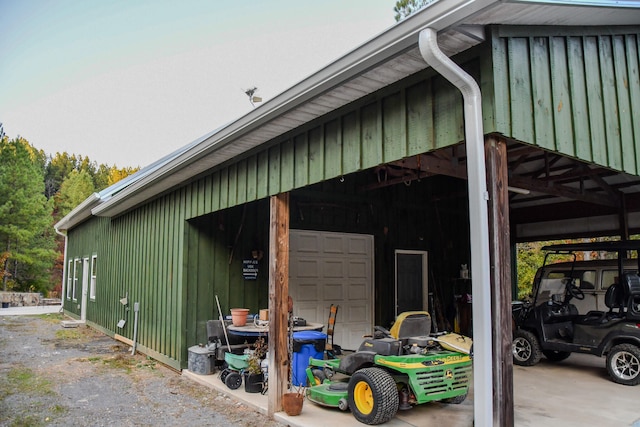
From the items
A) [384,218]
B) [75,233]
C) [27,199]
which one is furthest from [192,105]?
[384,218]

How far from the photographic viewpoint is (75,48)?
25.2ft

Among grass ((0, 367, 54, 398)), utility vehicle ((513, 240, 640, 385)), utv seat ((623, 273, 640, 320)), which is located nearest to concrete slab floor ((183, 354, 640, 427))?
utility vehicle ((513, 240, 640, 385))

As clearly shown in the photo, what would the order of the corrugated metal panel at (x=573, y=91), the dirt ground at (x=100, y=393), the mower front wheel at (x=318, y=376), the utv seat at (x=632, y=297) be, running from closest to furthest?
the corrugated metal panel at (x=573, y=91), the dirt ground at (x=100, y=393), the mower front wheel at (x=318, y=376), the utv seat at (x=632, y=297)

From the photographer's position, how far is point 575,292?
718cm

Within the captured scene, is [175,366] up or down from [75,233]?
down

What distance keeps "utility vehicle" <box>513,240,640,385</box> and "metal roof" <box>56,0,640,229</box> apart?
11.7 feet

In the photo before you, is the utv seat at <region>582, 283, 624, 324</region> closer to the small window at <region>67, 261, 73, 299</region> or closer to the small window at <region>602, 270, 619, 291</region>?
the small window at <region>602, 270, 619, 291</region>

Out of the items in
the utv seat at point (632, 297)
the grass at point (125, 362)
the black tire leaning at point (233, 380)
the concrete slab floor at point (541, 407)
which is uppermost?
the utv seat at point (632, 297)

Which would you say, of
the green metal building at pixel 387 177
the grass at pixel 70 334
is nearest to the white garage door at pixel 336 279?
Answer: the green metal building at pixel 387 177

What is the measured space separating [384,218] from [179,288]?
384 cm

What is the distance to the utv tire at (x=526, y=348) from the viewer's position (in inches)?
276

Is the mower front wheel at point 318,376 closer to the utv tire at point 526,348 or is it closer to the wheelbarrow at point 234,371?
the wheelbarrow at point 234,371

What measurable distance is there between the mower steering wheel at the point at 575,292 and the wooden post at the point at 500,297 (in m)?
4.89

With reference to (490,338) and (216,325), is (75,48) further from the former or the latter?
Result: (490,338)
